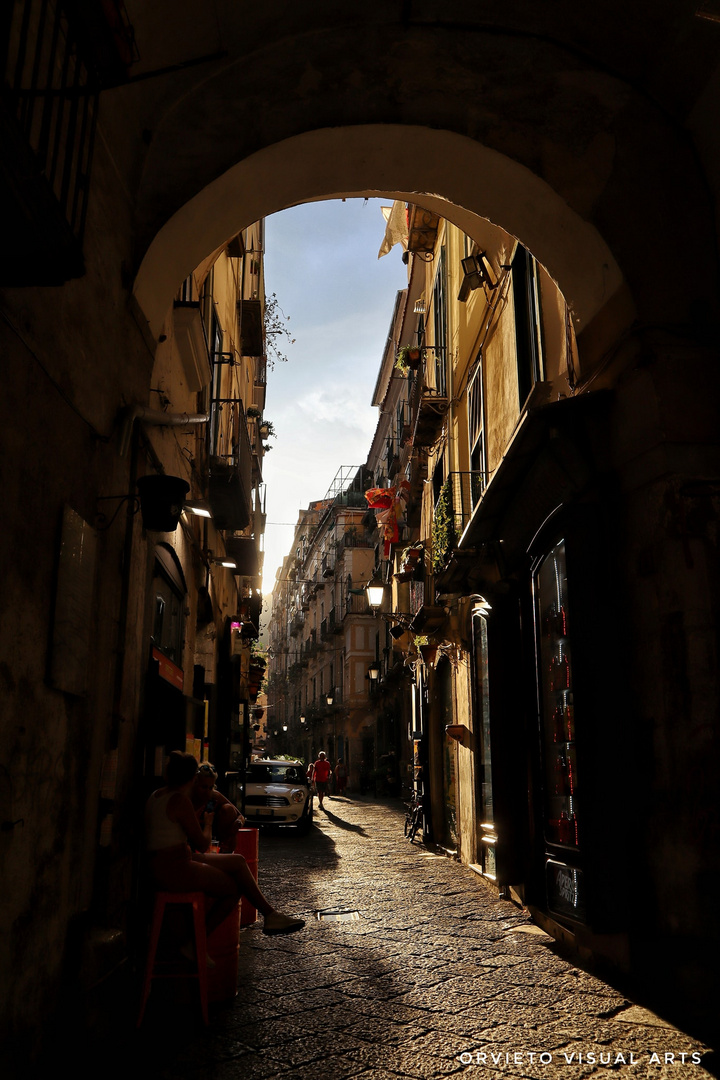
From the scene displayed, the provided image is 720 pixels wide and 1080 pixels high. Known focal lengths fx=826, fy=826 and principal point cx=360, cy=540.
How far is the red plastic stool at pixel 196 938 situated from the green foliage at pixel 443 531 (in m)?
7.44

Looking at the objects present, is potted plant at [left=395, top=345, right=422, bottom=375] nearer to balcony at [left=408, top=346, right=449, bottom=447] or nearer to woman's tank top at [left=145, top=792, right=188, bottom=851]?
balcony at [left=408, top=346, right=449, bottom=447]

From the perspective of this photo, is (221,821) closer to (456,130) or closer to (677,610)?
(677,610)

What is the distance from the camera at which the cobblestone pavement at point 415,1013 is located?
11.7ft

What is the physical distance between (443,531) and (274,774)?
7.92 metres

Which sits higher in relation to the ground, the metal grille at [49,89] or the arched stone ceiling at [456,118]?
the arched stone ceiling at [456,118]

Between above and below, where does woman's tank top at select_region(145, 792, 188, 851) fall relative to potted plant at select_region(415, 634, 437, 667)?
below

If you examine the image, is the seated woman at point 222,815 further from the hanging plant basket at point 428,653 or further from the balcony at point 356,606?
the balcony at point 356,606

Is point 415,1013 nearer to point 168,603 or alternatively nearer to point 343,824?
point 168,603

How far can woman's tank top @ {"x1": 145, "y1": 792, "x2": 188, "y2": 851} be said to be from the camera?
4.52 metres

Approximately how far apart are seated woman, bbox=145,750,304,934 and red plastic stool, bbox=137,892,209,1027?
0.37 feet

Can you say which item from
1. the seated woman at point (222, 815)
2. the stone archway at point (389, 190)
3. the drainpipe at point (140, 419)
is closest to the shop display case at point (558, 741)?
the stone archway at point (389, 190)

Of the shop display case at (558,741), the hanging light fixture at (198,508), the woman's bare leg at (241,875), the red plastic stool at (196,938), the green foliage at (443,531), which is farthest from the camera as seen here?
the green foliage at (443,531)

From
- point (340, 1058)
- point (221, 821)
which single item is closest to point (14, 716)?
point (340, 1058)

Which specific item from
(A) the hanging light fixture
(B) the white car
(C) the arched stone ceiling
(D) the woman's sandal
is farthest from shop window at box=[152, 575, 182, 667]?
(B) the white car
